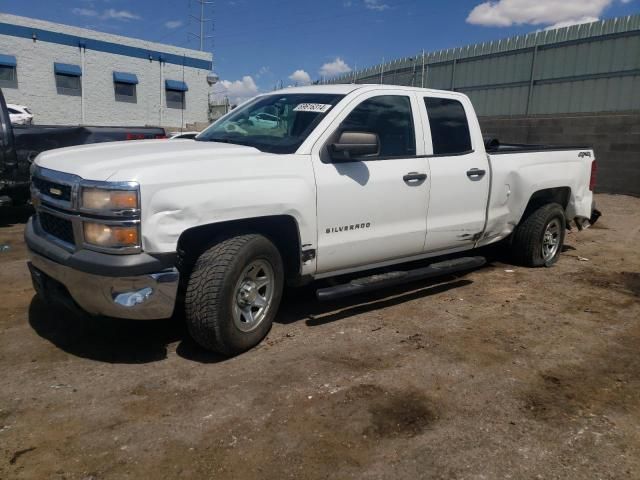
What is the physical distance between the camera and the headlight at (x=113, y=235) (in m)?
3.16

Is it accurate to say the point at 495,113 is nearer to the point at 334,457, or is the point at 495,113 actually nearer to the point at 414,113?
the point at 414,113

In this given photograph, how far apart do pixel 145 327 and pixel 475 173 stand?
328 centimetres

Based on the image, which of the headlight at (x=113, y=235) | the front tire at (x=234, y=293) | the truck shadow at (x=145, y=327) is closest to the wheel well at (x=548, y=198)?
the truck shadow at (x=145, y=327)

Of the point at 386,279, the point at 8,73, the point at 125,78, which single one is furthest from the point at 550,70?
the point at 8,73

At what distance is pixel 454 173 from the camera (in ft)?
16.3

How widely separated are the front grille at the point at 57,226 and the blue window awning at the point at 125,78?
29294 mm

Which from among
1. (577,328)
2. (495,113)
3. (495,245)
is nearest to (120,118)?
(495,113)

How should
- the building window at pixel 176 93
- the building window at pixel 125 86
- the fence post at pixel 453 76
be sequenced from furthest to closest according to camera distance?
the building window at pixel 176 93 < the building window at pixel 125 86 < the fence post at pixel 453 76

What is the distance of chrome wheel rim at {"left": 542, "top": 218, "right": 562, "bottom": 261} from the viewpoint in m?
6.42

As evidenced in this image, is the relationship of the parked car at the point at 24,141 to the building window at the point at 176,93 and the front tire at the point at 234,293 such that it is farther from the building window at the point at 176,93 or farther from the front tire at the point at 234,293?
the building window at the point at 176,93

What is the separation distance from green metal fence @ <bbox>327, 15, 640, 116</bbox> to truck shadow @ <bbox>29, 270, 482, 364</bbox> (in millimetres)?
11190

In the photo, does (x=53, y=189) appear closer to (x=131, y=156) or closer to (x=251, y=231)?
(x=131, y=156)

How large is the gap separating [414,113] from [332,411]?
9.26ft

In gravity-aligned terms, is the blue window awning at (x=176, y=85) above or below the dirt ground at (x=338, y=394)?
above
